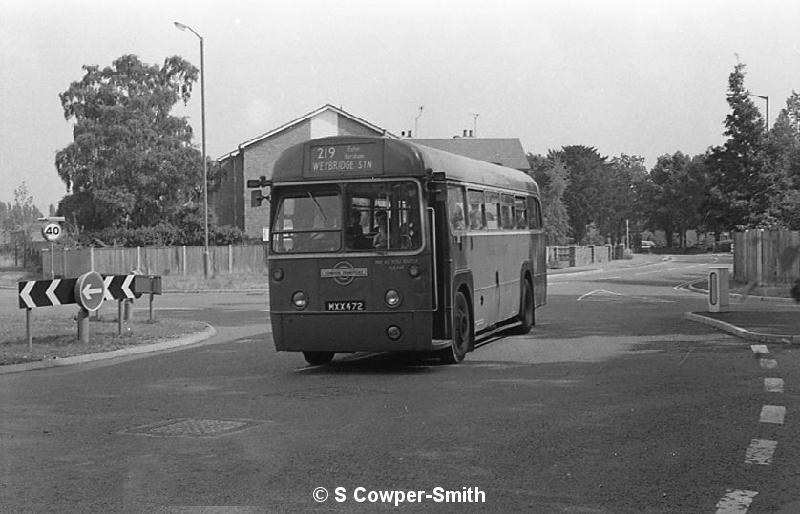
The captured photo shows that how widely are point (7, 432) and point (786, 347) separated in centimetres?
1106

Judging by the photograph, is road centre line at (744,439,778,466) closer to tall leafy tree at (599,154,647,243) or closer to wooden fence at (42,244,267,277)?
wooden fence at (42,244,267,277)

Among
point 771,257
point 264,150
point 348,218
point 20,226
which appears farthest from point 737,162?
point 20,226

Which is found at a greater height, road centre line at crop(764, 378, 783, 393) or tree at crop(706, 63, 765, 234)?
tree at crop(706, 63, 765, 234)

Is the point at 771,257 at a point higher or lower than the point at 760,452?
higher

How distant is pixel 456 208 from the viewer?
14.0 meters

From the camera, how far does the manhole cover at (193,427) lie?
8859 mm

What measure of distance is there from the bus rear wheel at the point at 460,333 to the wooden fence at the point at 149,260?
40359mm

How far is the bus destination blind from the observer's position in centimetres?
1317

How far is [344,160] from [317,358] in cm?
294

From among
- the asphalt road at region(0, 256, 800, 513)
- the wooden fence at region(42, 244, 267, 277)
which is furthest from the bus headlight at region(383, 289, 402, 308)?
the wooden fence at region(42, 244, 267, 277)

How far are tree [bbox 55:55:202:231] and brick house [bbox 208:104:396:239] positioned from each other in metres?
3.69

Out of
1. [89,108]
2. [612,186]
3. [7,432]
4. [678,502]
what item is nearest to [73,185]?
[89,108]

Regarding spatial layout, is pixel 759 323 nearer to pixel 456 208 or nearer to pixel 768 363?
pixel 768 363

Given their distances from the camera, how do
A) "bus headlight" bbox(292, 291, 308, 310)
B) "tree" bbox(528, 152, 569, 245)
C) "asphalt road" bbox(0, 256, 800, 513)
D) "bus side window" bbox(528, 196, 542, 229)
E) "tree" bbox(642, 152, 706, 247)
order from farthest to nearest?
"tree" bbox(642, 152, 706, 247)
"tree" bbox(528, 152, 569, 245)
"bus side window" bbox(528, 196, 542, 229)
"bus headlight" bbox(292, 291, 308, 310)
"asphalt road" bbox(0, 256, 800, 513)
